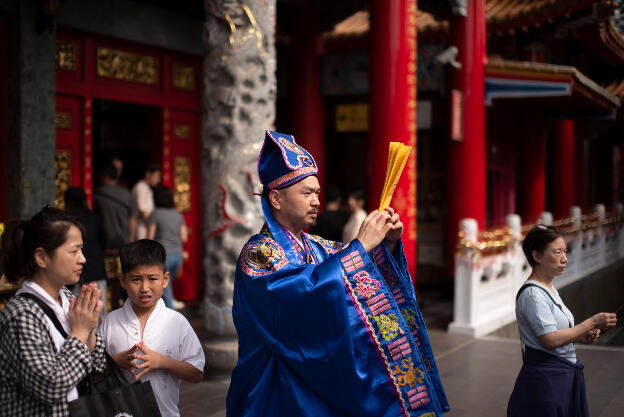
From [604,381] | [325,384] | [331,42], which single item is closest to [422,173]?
[331,42]

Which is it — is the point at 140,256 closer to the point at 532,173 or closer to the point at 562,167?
the point at 532,173

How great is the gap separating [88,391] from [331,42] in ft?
32.1

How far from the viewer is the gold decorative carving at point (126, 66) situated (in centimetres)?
803

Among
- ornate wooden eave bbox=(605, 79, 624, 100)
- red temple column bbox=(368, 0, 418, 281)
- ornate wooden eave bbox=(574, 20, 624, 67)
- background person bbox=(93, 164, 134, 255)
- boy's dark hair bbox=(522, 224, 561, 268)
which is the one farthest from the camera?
ornate wooden eave bbox=(605, 79, 624, 100)

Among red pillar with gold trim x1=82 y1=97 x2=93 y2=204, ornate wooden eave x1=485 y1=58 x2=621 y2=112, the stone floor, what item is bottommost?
the stone floor

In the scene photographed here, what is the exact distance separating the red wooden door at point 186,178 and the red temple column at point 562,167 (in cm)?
1055

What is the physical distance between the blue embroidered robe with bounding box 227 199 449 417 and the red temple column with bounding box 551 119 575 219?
603 inches

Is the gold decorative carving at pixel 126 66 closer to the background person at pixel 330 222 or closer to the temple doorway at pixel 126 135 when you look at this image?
the temple doorway at pixel 126 135

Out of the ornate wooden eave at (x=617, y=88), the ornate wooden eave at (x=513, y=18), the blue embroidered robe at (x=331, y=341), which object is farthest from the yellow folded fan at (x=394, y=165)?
the ornate wooden eave at (x=617, y=88)

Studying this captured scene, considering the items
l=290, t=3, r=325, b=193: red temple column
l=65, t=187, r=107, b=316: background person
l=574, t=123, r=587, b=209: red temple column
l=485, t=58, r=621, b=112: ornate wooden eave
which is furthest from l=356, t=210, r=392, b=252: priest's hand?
l=574, t=123, r=587, b=209: red temple column

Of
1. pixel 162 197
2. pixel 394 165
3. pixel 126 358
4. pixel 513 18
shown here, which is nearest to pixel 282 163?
pixel 394 165

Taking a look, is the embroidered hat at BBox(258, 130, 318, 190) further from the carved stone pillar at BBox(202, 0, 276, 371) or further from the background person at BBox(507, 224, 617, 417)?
the carved stone pillar at BBox(202, 0, 276, 371)

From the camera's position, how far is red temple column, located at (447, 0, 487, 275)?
10188 mm

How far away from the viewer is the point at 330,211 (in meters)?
8.27
